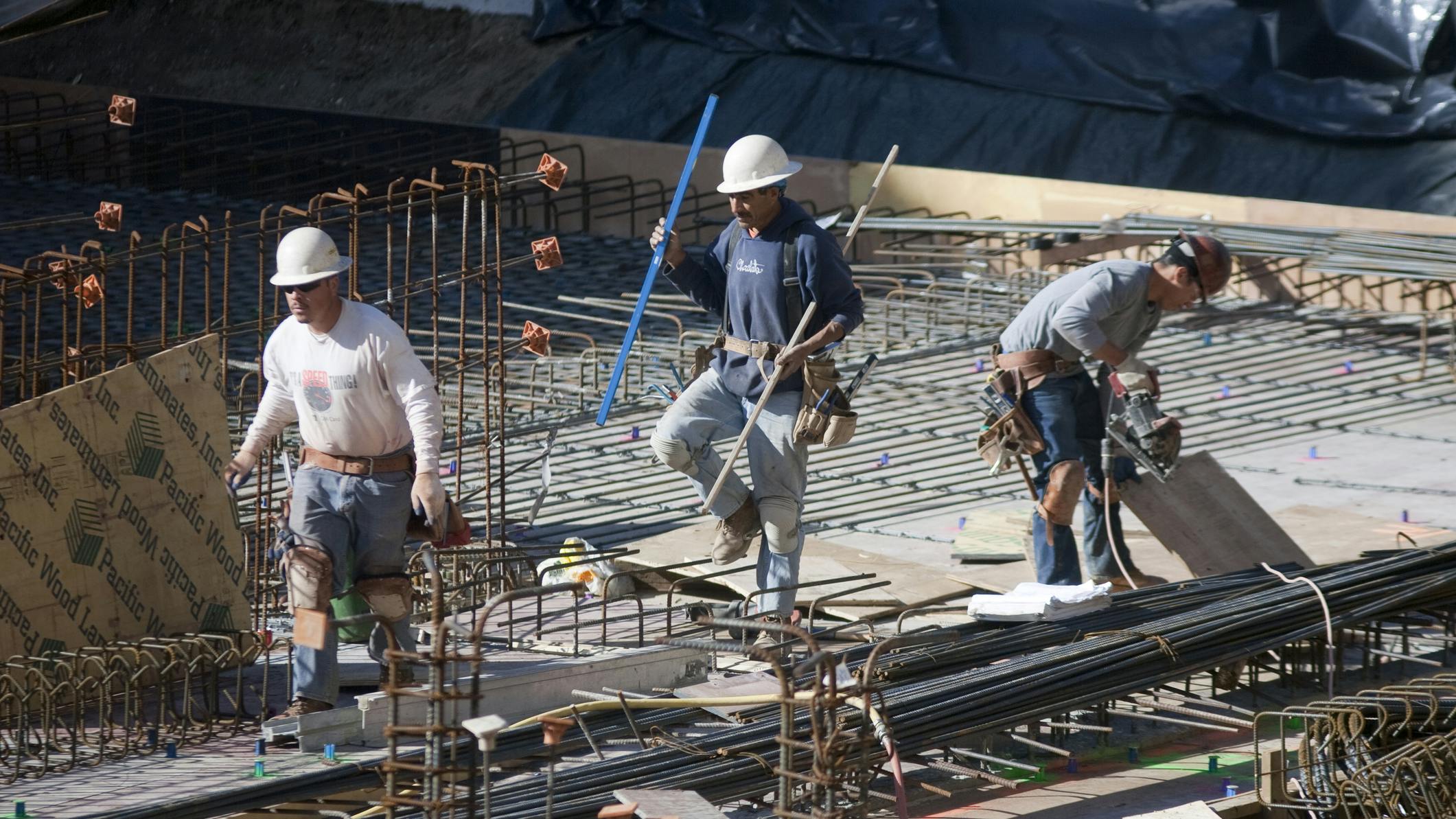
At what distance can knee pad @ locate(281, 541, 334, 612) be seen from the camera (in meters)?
7.30

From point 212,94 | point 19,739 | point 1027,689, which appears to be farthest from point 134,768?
point 212,94

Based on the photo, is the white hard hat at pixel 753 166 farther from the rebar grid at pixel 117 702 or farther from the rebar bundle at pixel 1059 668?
the rebar grid at pixel 117 702

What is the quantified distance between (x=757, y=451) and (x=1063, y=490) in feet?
4.24

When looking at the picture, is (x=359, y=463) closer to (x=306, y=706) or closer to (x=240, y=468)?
(x=240, y=468)

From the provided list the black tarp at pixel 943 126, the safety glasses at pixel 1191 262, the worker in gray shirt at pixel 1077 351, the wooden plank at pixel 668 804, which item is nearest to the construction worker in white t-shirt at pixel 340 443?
the wooden plank at pixel 668 804

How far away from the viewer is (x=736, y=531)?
8.30 meters

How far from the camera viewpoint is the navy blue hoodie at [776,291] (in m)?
7.98

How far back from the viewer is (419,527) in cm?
761

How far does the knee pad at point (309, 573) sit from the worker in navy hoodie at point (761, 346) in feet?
4.74

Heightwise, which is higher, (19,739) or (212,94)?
(212,94)

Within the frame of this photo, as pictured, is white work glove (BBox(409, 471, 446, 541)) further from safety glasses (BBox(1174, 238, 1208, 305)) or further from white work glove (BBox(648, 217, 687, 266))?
safety glasses (BBox(1174, 238, 1208, 305))

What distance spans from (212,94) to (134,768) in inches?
770

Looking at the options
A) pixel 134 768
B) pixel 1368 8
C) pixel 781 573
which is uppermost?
pixel 1368 8

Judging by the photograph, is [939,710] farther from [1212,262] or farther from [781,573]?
[1212,262]
